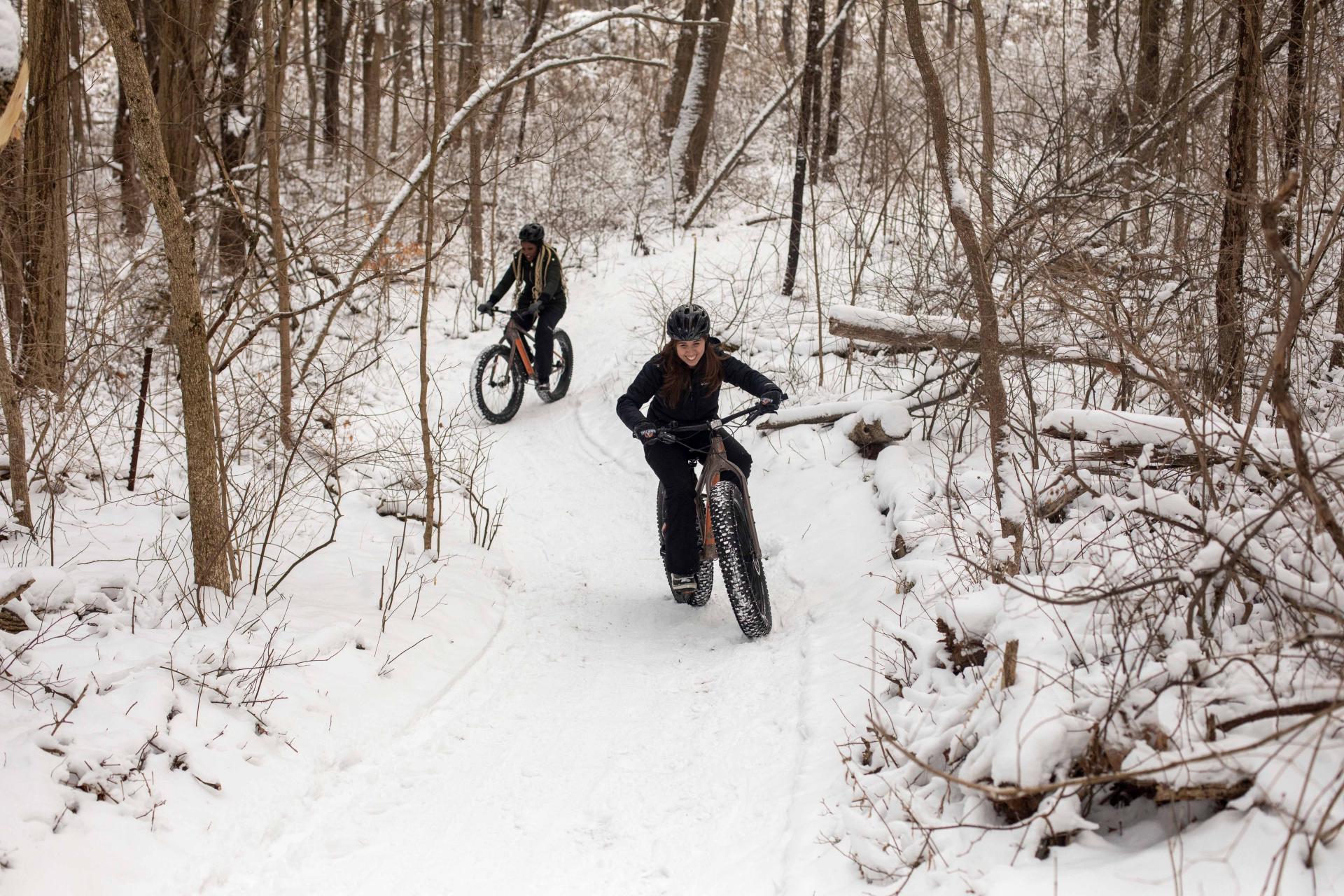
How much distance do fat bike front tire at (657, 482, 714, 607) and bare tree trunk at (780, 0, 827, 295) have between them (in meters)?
5.66

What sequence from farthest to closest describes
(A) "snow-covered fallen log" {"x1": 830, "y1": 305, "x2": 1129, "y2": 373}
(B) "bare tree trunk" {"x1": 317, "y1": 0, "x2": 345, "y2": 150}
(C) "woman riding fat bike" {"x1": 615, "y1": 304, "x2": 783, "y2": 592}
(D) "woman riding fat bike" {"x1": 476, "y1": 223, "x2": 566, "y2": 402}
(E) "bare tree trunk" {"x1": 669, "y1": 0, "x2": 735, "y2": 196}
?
(B) "bare tree trunk" {"x1": 317, "y1": 0, "x2": 345, "y2": 150}
(E) "bare tree trunk" {"x1": 669, "y1": 0, "x2": 735, "y2": 196}
(D) "woman riding fat bike" {"x1": 476, "y1": 223, "x2": 566, "y2": 402}
(A) "snow-covered fallen log" {"x1": 830, "y1": 305, "x2": 1129, "y2": 373}
(C) "woman riding fat bike" {"x1": 615, "y1": 304, "x2": 783, "y2": 592}

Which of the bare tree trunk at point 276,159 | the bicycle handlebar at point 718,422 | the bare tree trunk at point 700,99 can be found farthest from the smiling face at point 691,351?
the bare tree trunk at point 700,99

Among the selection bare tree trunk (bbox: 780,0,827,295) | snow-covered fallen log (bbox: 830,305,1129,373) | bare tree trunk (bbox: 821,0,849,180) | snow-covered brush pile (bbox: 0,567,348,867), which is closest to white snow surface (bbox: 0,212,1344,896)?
snow-covered brush pile (bbox: 0,567,348,867)

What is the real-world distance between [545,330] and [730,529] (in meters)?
5.45

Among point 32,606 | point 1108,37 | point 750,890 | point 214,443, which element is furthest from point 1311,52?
point 1108,37

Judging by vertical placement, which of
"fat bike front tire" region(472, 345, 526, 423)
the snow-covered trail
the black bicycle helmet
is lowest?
the snow-covered trail

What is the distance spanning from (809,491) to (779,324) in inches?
159

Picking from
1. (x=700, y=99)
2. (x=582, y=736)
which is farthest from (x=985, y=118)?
(x=700, y=99)

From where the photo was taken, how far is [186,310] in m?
4.69

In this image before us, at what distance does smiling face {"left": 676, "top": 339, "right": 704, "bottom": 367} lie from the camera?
18.9 feet

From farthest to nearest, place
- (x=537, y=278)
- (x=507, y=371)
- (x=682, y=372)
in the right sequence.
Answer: (x=507, y=371) → (x=537, y=278) → (x=682, y=372)

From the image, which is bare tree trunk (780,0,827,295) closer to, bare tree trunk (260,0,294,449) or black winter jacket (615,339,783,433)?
black winter jacket (615,339,783,433)

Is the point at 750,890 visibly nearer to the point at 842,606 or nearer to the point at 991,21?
the point at 842,606

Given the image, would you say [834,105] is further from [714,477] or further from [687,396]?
[714,477]
